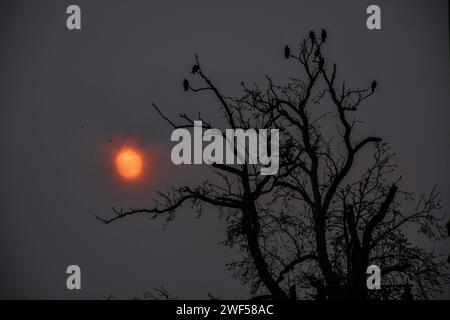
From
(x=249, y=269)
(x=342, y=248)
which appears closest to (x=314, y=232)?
(x=342, y=248)

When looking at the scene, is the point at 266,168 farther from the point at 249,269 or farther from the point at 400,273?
the point at 400,273

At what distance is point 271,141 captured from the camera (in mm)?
14758

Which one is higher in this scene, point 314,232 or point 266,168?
point 266,168

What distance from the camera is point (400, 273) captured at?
14086 mm

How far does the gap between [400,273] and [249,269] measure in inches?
150
